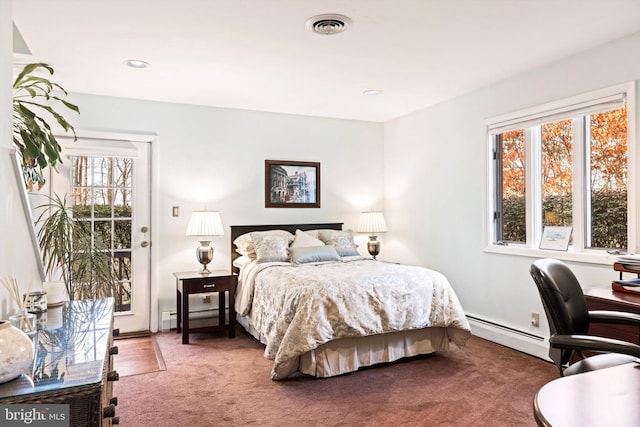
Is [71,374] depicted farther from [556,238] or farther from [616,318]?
[556,238]

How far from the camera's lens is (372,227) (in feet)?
Answer: 17.6

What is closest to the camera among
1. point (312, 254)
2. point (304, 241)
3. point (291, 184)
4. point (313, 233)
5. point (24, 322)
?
point (24, 322)

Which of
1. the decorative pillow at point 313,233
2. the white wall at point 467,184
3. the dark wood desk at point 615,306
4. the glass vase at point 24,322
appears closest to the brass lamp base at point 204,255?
the decorative pillow at point 313,233

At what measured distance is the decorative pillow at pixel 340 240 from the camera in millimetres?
4807

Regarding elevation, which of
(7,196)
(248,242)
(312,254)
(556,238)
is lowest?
(312,254)

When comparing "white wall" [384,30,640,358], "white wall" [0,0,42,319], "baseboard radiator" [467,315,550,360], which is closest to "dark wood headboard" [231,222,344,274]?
"white wall" [384,30,640,358]

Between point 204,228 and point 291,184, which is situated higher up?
point 291,184

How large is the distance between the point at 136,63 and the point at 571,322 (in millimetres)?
3504

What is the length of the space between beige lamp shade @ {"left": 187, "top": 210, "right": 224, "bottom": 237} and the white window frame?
8.92ft

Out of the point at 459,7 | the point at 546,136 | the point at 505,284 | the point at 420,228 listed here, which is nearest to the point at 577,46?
the point at 546,136

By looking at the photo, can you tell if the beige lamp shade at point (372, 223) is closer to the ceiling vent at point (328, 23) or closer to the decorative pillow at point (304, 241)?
the decorative pillow at point (304, 241)

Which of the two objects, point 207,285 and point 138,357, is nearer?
point 138,357

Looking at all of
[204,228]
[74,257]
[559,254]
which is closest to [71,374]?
[74,257]

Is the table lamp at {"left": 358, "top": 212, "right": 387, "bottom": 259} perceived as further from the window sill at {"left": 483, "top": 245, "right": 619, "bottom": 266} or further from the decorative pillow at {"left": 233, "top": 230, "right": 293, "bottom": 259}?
the window sill at {"left": 483, "top": 245, "right": 619, "bottom": 266}
